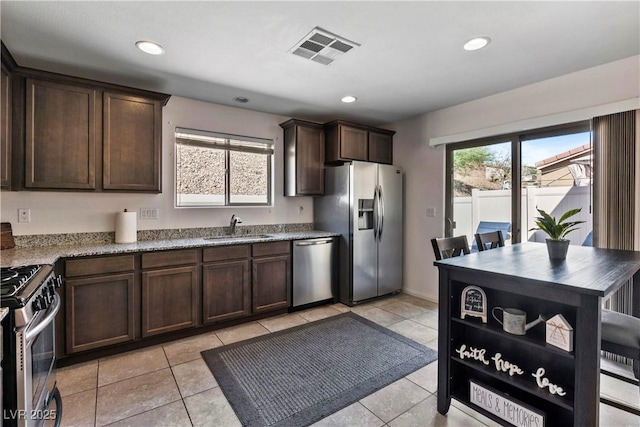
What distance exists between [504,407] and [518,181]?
246 cm

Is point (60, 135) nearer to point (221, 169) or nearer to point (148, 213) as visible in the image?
point (148, 213)

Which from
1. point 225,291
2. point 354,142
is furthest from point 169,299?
point 354,142

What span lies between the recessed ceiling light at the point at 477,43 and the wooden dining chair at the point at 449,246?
1457 millimetres

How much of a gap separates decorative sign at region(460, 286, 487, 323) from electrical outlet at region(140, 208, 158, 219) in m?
3.04

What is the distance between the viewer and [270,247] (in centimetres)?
338

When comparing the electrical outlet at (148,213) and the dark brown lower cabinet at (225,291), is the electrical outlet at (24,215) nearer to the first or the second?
the electrical outlet at (148,213)

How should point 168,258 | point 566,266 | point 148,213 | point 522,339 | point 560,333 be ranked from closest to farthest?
1. point 560,333
2. point 522,339
3. point 566,266
4. point 168,258
5. point 148,213

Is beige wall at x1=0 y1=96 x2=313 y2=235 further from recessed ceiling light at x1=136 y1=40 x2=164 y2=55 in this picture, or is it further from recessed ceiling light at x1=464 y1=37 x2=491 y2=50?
recessed ceiling light at x1=464 y1=37 x2=491 y2=50

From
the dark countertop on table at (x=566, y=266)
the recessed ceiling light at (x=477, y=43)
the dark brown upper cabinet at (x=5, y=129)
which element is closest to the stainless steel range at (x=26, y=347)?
the dark brown upper cabinet at (x=5, y=129)

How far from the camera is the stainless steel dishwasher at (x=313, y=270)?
11.7 feet

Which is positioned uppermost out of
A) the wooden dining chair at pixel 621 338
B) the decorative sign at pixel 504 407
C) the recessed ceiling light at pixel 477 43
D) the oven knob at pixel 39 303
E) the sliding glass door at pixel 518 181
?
the recessed ceiling light at pixel 477 43

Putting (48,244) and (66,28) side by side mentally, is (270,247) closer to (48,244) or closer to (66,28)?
(48,244)

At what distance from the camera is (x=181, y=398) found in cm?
199

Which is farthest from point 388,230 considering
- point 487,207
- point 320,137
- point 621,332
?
point 621,332
